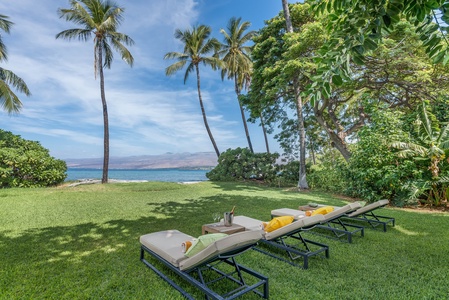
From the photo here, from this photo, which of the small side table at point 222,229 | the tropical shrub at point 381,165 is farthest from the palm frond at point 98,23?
the tropical shrub at point 381,165

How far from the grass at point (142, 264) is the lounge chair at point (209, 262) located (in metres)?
0.22

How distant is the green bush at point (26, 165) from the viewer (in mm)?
11875

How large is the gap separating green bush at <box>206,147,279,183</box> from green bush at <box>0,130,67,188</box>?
10.4 metres

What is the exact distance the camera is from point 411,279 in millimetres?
3225

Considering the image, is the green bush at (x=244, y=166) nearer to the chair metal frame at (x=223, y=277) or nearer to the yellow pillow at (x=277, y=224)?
the yellow pillow at (x=277, y=224)

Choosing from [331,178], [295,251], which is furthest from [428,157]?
[295,251]

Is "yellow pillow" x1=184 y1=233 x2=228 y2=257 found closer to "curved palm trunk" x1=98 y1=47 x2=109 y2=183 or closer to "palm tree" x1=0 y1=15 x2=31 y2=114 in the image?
"curved palm trunk" x1=98 y1=47 x2=109 y2=183

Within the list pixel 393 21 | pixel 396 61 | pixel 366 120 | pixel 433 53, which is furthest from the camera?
pixel 366 120

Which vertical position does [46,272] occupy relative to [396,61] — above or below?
below

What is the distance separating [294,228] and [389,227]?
12.2 feet

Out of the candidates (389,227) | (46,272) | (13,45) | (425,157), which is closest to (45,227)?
(46,272)

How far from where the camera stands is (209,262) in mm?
2760

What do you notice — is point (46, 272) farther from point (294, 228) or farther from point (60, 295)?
point (294, 228)

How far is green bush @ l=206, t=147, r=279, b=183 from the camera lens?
17.5 meters
